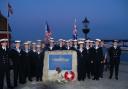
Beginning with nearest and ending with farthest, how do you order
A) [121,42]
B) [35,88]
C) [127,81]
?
[35,88]
[127,81]
[121,42]

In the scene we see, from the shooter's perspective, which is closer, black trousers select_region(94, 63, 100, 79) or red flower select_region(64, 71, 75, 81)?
red flower select_region(64, 71, 75, 81)

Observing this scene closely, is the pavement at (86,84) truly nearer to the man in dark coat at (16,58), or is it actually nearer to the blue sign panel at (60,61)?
the man in dark coat at (16,58)

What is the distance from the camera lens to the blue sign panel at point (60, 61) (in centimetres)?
1308

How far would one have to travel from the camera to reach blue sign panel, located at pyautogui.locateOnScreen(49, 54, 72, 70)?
13078mm

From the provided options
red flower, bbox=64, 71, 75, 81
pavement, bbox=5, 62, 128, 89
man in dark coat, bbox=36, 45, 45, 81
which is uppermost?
man in dark coat, bbox=36, 45, 45, 81

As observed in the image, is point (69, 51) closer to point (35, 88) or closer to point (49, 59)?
point (49, 59)

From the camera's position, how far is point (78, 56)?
43.2 ft

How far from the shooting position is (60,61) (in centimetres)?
1311

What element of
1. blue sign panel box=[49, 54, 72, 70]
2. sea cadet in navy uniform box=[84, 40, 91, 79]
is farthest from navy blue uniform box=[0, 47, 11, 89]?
sea cadet in navy uniform box=[84, 40, 91, 79]

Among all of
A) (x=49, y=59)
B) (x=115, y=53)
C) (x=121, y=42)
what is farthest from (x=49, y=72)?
(x=121, y=42)

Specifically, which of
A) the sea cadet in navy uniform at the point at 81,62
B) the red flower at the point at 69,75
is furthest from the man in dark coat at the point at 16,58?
the sea cadet in navy uniform at the point at 81,62

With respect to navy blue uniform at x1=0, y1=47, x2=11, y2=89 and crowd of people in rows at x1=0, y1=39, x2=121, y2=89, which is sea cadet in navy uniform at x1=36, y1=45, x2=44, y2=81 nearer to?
crowd of people in rows at x1=0, y1=39, x2=121, y2=89

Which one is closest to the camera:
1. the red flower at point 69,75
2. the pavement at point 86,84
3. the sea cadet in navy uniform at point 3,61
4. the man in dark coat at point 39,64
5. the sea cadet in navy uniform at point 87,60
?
the sea cadet in navy uniform at point 3,61

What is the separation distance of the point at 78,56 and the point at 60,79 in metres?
1.17
